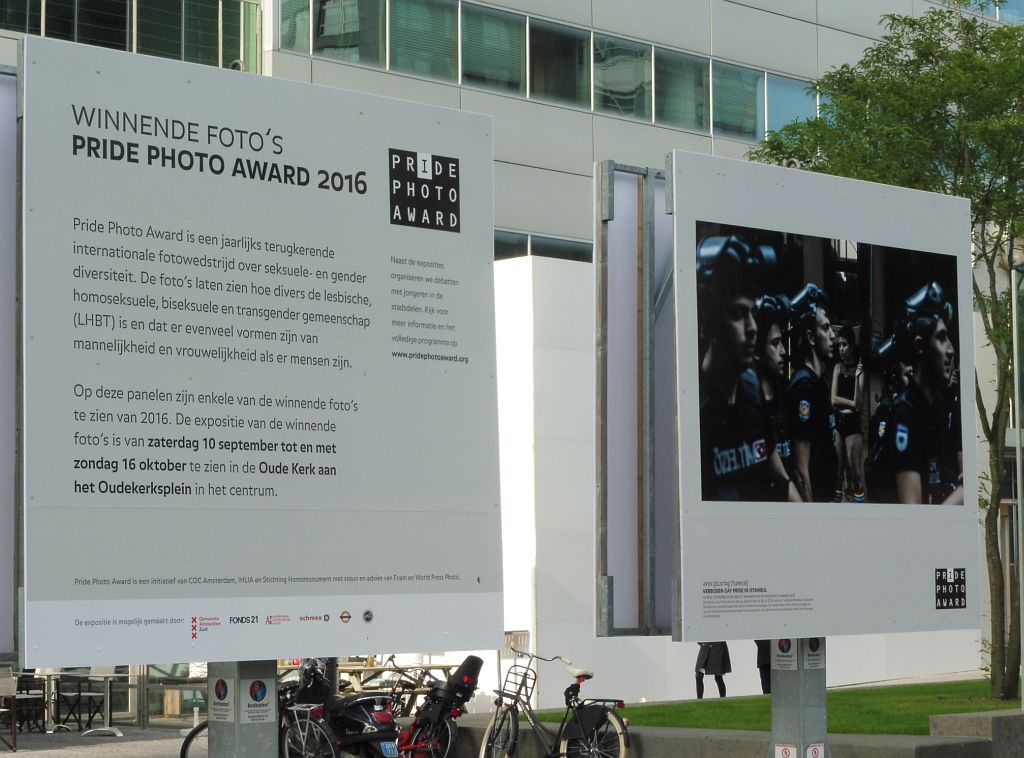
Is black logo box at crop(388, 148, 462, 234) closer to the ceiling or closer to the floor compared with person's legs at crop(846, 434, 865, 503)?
closer to the ceiling

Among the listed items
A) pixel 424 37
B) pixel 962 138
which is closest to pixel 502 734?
pixel 962 138

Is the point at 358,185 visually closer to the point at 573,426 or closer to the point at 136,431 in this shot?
the point at 136,431

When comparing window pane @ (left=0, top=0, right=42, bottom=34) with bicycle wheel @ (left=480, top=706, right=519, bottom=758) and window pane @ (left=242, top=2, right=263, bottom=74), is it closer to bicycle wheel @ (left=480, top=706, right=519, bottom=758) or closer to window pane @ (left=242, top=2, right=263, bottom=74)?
window pane @ (left=242, top=2, right=263, bottom=74)

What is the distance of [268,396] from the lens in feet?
21.4

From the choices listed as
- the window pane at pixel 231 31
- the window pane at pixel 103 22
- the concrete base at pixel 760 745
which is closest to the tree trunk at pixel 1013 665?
the concrete base at pixel 760 745

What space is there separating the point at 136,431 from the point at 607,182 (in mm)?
2714

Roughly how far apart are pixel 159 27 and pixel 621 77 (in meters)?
9.67

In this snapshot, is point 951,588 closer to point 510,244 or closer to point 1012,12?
point 510,244

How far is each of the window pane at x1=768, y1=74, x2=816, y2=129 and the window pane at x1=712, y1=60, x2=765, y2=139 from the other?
34 cm

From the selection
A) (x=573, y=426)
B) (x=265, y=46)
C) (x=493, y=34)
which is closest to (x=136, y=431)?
(x=573, y=426)

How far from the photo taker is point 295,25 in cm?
2791

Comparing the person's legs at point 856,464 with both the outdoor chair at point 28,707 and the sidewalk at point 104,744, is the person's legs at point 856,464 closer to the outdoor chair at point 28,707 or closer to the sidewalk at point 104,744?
the sidewalk at point 104,744

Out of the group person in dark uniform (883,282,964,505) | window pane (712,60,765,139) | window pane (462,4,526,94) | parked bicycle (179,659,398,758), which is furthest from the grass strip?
window pane (712,60,765,139)

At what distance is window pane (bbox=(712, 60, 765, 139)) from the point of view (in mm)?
33938
